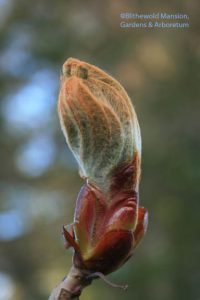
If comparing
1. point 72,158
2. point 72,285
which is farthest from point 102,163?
point 72,158

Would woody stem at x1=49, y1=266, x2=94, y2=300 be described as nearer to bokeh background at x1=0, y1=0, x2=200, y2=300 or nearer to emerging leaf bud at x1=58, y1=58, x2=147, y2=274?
emerging leaf bud at x1=58, y1=58, x2=147, y2=274

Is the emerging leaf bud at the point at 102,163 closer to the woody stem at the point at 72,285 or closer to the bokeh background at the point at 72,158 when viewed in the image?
the woody stem at the point at 72,285

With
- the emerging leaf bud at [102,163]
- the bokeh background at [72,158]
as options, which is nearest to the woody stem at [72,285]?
the emerging leaf bud at [102,163]

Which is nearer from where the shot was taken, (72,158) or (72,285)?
(72,285)

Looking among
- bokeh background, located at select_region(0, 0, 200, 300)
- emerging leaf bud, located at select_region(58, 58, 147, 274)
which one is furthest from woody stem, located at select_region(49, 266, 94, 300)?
bokeh background, located at select_region(0, 0, 200, 300)

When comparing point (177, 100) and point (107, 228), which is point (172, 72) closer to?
point (177, 100)

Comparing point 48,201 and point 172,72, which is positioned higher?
point 172,72

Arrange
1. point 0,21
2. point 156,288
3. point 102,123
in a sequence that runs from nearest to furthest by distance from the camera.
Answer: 1. point 102,123
2. point 156,288
3. point 0,21

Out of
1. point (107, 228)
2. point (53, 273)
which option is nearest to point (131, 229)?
point (107, 228)

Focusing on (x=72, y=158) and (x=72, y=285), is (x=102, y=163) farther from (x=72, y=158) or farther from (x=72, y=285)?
(x=72, y=158)

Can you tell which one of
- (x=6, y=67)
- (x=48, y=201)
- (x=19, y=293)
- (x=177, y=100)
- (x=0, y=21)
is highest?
(x=0, y=21)
